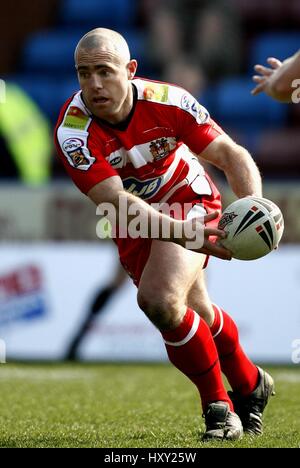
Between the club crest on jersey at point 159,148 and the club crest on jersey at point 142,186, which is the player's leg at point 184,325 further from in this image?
the club crest on jersey at point 159,148

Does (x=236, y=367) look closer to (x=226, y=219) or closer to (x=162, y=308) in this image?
(x=162, y=308)

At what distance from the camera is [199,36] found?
13.2 metres

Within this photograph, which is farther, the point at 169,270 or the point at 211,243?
the point at 169,270

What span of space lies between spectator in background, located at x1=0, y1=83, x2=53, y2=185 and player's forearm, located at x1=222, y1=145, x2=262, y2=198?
737cm

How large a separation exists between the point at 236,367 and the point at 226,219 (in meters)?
1.16

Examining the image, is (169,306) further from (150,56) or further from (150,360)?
(150,56)

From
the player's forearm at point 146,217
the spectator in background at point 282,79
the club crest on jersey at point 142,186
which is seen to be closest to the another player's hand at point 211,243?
the player's forearm at point 146,217

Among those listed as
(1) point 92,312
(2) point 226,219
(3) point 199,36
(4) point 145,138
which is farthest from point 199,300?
(3) point 199,36

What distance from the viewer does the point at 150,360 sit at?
986 cm

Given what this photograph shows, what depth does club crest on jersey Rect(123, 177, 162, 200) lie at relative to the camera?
563 centimetres

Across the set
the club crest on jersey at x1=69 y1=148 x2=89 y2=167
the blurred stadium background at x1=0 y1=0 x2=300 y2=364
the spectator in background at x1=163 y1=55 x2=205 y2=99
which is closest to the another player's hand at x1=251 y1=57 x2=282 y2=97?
the club crest on jersey at x1=69 y1=148 x2=89 y2=167
